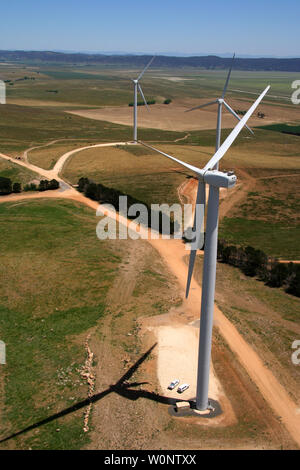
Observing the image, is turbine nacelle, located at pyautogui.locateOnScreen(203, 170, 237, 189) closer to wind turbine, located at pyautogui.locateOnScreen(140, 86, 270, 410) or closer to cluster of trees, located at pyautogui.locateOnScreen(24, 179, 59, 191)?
wind turbine, located at pyautogui.locateOnScreen(140, 86, 270, 410)

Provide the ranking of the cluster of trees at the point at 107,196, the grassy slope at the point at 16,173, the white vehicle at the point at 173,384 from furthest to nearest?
1. the grassy slope at the point at 16,173
2. the cluster of trees at the point at 107,196
3. the white vehicle at the point at 173,384

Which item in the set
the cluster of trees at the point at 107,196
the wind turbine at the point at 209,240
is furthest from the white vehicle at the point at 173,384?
the cluster of trees at the point at 107,196

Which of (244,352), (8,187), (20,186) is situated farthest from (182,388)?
(20,186)

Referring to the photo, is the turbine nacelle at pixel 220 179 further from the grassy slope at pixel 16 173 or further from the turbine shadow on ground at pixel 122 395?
the grassy slope at pixel 16 173

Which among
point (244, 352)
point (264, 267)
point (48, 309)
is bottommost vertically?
point (244, 352)

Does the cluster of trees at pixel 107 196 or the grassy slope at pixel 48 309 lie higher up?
the cluster of trees at pixel 107 196

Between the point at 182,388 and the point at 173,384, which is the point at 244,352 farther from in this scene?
the point at 173,384

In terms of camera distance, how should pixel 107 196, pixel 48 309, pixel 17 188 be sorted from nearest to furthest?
pixel 48 309 → pixel 107 196 → pixel 17 188
